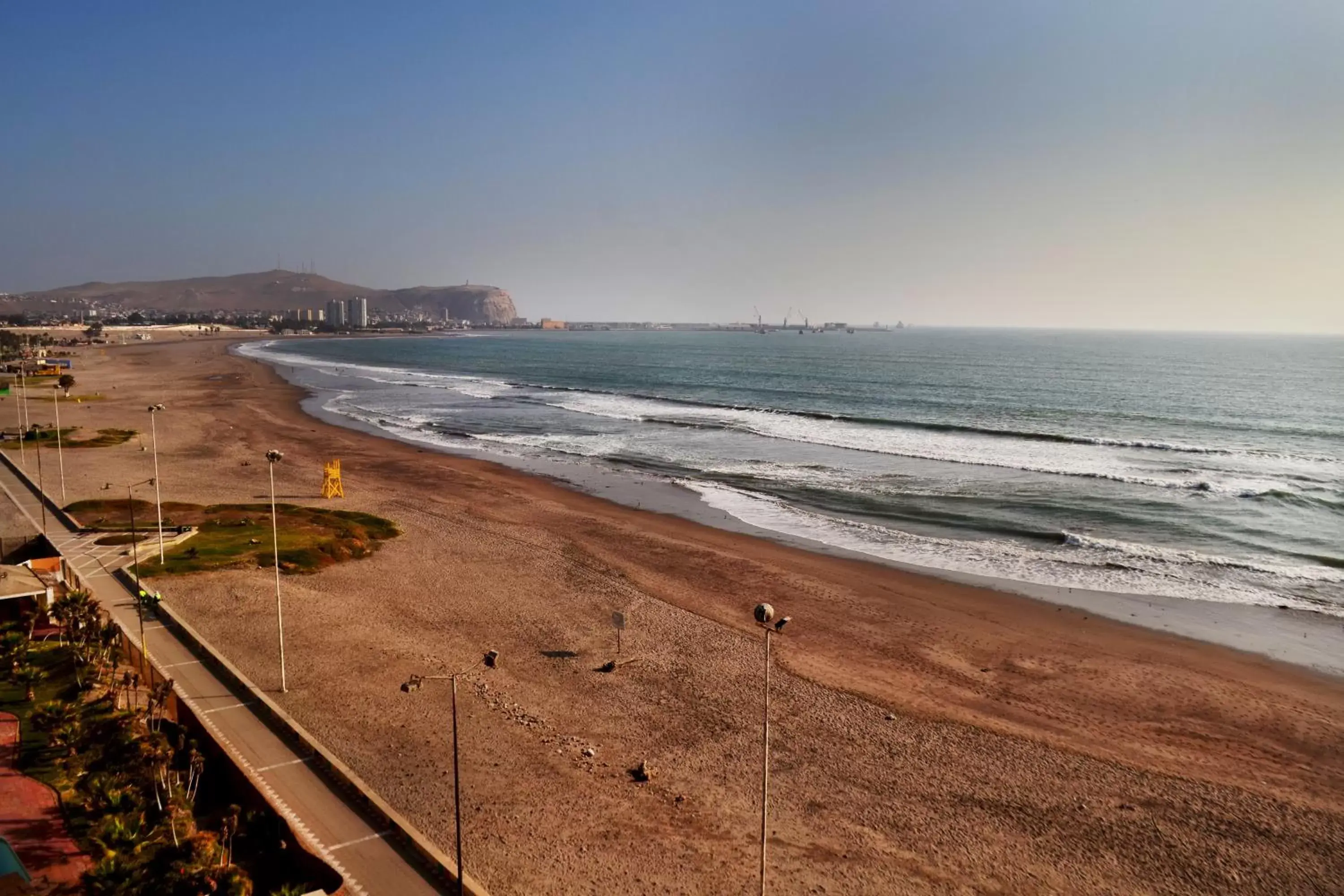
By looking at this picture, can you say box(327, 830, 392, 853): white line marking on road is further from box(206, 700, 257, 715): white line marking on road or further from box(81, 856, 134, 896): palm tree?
box(206, 700, 257, 715): white line marking on road

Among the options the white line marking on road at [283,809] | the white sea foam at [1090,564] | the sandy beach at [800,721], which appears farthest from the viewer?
the white sea foam at [1090,564]

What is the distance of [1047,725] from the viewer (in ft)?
63.0

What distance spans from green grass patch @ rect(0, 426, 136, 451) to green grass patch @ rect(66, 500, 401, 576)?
16398 millimetres

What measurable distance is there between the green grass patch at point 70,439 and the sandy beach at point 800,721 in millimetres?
32388

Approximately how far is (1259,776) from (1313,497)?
3291 centimetres

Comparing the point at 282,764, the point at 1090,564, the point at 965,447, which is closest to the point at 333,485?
the point at 282,764

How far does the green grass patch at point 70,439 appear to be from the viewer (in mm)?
49312

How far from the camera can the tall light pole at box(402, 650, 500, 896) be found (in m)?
11.1

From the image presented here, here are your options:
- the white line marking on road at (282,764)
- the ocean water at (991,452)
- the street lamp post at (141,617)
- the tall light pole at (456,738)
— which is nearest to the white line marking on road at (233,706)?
the street lamp post at (141,617)

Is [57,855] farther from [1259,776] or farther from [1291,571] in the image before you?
[1291,571]

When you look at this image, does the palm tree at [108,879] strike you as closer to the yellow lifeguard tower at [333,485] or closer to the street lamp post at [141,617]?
the street lamp post at [141,617]

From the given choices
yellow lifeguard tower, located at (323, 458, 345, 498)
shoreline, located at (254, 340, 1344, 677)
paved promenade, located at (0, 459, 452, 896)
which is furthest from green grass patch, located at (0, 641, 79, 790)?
shoreline, located at (254, 340, 1344, 677)

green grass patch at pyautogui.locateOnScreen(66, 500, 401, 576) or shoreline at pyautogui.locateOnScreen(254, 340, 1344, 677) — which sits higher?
green grass patch at pyautogui.locateOnScreen(66, 500, 401, 576)

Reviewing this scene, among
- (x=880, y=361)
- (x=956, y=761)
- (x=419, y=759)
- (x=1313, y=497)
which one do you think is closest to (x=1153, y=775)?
(x=956, y=761)
